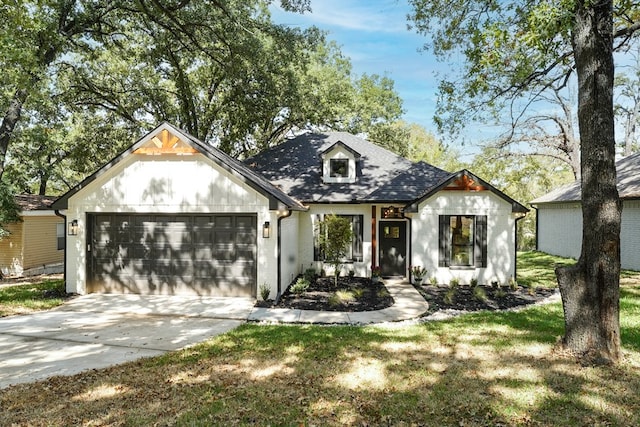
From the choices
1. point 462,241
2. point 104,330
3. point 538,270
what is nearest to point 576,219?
point 538,270

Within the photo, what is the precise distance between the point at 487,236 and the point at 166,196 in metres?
10.2

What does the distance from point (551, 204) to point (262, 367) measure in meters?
21.5

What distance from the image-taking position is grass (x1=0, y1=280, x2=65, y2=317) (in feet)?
30.0

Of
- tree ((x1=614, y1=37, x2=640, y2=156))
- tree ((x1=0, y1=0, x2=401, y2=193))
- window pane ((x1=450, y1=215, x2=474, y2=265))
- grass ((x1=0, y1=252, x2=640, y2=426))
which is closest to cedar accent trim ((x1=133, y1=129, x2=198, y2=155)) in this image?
tree ((x1=0, y1=0, x2=401, y2=193))

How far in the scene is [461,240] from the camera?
1251 cm

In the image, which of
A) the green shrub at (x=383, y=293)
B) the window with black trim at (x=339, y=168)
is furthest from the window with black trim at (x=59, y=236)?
the green shrub at (x=383, y=293)

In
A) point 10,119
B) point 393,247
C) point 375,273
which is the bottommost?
point 375,273

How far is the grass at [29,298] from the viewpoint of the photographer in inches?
360

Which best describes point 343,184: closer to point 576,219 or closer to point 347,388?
point 347,388

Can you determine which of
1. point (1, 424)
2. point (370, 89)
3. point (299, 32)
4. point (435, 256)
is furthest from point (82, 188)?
point (370, 89)

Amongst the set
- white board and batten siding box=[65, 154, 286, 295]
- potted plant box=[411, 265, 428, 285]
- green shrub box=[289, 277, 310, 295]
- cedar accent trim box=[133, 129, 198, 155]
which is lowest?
green shrub box=[289, 277, 310, 295]

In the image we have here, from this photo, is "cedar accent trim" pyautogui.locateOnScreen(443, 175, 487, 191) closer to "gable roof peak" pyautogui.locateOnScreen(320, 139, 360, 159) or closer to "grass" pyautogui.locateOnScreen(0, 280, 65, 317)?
"gable roof peak" pyautogui.locateOnScreen(320, 139, 360, 159)

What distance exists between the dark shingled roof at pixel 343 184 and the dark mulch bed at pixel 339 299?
308cm

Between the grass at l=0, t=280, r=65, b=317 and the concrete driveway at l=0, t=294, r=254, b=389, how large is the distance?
0.52 metres
